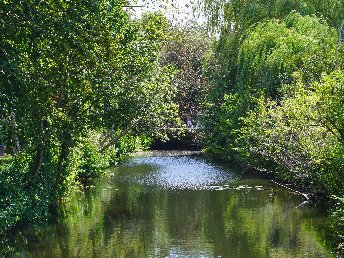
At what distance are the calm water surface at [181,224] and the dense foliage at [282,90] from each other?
0.95m

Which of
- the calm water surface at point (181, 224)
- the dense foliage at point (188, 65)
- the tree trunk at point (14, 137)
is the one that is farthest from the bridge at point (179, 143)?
the tree trunk at point (14, 137)

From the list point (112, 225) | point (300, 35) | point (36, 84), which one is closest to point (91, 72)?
point (36, 84)

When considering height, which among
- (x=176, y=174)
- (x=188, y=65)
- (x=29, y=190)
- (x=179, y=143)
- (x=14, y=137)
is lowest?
(x=176, y=174)

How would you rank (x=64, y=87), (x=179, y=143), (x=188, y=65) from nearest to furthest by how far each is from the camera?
(x=64, y=87), (x=179, y=143), (x=188, y=65)

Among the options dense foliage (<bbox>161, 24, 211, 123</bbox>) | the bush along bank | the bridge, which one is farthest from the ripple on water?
dense foliage (<bbox>161, 24, 211, 123</bbox>)

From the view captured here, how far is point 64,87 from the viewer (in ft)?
43.9

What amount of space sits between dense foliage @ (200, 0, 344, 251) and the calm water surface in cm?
95

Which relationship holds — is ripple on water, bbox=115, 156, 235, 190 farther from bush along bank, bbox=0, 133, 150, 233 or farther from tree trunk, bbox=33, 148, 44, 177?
tree trunk, bbox=33, 148, 44, 177

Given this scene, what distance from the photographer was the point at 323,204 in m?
16.5

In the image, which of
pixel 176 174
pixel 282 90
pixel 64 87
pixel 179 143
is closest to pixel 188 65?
pixel 179 143

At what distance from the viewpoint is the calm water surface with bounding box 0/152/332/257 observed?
12398 mm

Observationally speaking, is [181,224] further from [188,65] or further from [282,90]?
[188,65]

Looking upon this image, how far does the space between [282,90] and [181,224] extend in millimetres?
7550

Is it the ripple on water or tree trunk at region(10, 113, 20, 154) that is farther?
the ripple on water
